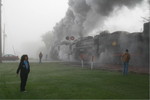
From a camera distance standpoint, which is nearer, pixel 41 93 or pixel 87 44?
pixel 41 93

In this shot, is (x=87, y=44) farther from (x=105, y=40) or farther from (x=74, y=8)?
(x=74, y=8)

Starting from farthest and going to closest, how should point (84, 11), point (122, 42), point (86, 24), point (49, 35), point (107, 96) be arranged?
point (49, 35)
point (86, 24)
point (84, 11)
point (122, 42)
point (107, 96)

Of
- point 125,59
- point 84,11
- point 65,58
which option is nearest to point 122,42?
point 125,59

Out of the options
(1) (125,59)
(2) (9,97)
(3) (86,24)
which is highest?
(3) (86,24)

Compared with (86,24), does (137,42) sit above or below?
below

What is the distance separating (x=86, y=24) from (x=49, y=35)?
51724 millimetres

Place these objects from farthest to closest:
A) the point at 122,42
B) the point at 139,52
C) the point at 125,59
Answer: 1. the point at 122,42
2. the point at 139,52
3. the point at 125,59

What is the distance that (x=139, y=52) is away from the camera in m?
21.9

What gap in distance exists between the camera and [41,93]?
35.5ft

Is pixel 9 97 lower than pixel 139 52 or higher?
lower

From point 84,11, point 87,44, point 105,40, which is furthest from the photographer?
point 84,11

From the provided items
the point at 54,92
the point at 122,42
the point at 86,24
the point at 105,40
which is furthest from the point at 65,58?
the point at 54,92

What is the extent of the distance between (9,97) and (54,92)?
1759mm

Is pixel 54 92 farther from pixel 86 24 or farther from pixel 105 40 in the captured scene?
pixel 86 24
